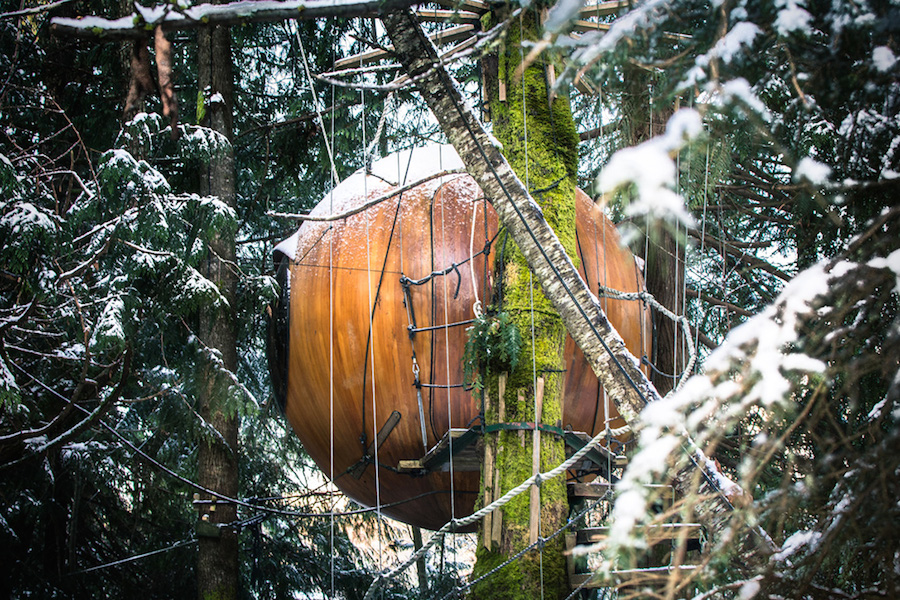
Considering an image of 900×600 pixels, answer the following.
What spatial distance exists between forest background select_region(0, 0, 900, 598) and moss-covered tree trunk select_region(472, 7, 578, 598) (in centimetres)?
46

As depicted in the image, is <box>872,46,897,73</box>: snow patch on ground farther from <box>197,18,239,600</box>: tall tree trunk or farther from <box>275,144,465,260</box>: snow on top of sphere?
<box>197,18,239,600</box>: tall tree trunk

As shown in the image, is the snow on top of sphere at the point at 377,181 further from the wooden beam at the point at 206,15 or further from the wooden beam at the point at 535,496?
the wooden beam at the point at 206,15

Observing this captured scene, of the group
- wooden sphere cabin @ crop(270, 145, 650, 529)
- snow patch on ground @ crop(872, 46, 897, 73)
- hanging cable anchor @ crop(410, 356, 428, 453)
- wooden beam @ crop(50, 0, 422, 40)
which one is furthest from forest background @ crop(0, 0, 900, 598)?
hanging cable anchor @ crop(410, 356, 428, 453)

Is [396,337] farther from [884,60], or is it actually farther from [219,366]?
[884,60]

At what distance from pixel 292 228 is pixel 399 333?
369 cm

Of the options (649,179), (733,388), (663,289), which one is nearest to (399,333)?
(663,289)

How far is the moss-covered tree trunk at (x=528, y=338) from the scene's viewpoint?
3793mm

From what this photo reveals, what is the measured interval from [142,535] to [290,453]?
203 centimetres

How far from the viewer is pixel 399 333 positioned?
4816mm

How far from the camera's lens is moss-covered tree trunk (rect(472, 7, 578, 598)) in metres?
3.79

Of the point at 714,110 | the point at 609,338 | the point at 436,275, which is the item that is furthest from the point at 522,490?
the point at 714,110

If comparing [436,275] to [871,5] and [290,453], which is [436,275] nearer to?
[871,5]

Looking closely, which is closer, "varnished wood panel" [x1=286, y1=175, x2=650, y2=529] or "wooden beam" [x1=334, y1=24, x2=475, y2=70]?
"varnished wood panel" [x1=286, y1=175, x2=650, y2=529]

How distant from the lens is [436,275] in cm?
478
